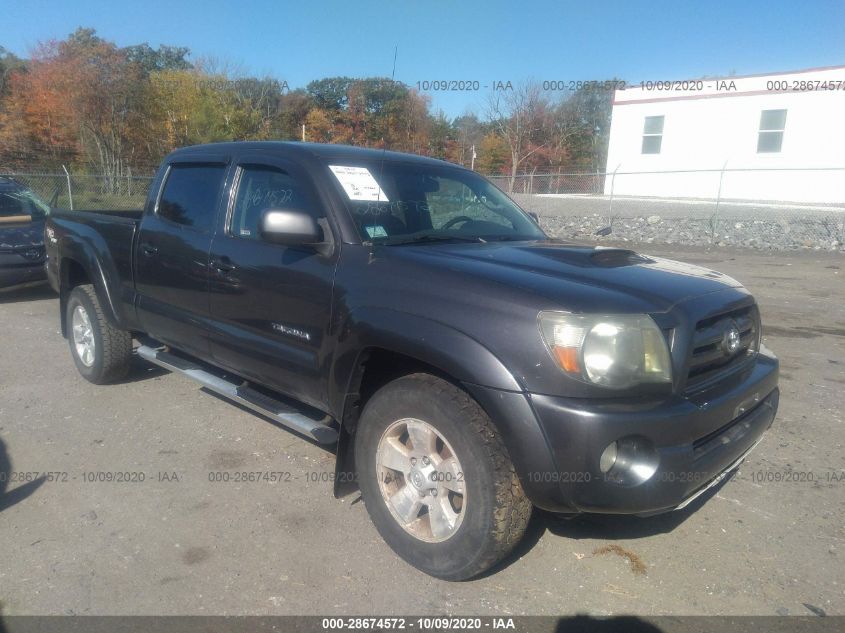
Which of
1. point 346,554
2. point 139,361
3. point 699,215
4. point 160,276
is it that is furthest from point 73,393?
point 699,215

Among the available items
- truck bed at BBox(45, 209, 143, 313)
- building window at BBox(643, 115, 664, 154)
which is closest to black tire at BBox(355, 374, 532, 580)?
truck bed at BBox(45, 209, 143, 313)

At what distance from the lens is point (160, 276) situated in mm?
4375

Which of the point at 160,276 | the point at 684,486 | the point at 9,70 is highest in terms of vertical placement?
the point at 9,70

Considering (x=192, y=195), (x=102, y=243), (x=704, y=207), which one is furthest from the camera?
(x=704, y=207)

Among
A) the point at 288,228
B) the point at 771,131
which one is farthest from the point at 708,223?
the point at 288,228

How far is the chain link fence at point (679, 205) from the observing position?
15.7m

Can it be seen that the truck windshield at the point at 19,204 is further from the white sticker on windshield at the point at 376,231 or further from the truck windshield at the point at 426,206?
the white sticker on windshield at the point at 376,231

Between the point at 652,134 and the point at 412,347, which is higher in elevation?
the point at 652,134

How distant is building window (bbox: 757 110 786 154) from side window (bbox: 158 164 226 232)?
20.9 metres

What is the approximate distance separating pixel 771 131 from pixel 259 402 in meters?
21.5

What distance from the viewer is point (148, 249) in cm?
445

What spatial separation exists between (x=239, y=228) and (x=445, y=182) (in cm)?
132

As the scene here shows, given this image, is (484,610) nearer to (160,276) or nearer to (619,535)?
(619,535)

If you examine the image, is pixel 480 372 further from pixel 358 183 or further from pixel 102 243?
pixel 102 243
